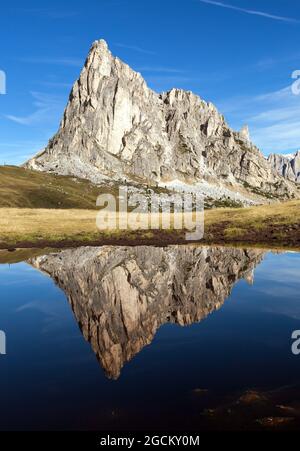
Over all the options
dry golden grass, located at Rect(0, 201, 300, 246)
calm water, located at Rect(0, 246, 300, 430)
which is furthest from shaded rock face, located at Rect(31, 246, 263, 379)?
dry golden grass, located at Rect(0, 201, 300, 246)

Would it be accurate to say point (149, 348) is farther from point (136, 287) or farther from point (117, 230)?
point (117, 230)

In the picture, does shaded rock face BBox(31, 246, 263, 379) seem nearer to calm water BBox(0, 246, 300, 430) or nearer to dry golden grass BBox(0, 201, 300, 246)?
calm water BBox(0, 246, 300, 430)

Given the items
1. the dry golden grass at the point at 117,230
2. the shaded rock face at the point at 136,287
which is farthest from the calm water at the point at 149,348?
the dry golden grass at the point at 117,230

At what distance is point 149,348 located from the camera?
21.4 m

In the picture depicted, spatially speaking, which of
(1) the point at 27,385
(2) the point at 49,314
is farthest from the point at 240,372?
(2) the point at 49,314

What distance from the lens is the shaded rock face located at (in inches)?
920

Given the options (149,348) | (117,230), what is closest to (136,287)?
(149,348)

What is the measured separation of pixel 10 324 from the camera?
2630cm

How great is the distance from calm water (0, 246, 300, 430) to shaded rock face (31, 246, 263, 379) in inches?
4.7

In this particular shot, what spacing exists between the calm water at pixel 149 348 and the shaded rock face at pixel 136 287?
12 cm

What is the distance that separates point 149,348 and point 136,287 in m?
13.5

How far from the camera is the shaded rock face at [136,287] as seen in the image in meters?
23.4

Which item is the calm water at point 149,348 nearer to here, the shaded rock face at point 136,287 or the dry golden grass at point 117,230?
the shaded rock face at point 136,287
